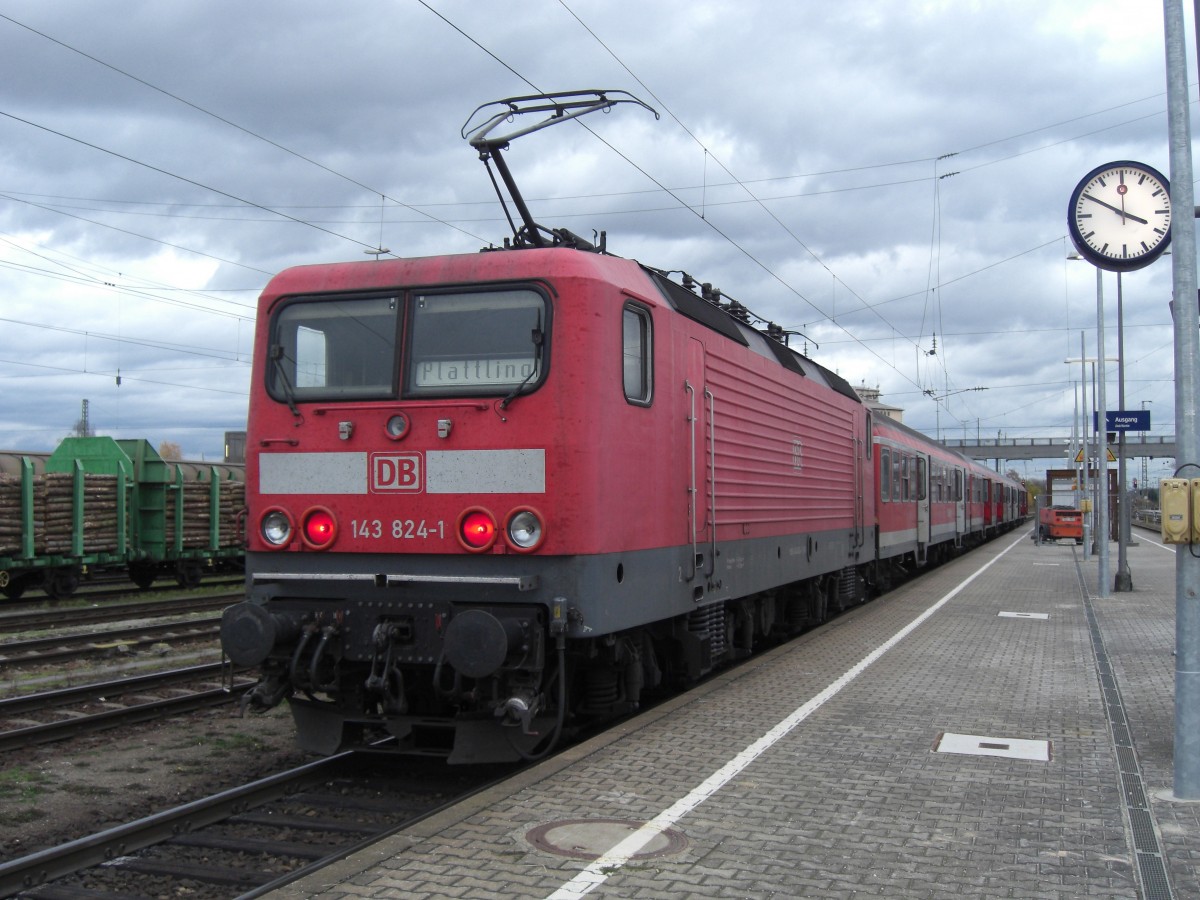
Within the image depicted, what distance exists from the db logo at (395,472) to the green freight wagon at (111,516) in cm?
1390

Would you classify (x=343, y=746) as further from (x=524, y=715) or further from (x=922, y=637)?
(x=922, y=637)

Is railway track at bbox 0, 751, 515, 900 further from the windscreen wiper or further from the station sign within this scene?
the station sign

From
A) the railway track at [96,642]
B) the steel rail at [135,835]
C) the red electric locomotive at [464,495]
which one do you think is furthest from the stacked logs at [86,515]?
the steel rail at [135,835]

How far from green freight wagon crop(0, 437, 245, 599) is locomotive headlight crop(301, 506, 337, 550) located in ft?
44.7

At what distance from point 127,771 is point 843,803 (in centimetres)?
474

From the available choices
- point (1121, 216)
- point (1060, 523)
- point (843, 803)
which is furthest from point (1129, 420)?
point (1060, 523)

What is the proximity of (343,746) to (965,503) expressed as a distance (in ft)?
96.5

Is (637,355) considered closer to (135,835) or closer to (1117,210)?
(1117,210)

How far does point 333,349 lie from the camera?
7.44m

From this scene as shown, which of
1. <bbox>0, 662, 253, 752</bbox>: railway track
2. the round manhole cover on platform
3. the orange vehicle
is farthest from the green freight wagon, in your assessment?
the orange vehicle

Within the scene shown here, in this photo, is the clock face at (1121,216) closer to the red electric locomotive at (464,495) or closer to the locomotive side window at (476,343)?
the red electric locomotive at (464,495)

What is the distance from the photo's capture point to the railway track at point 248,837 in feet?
17.2

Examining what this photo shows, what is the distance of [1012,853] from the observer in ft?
17.0

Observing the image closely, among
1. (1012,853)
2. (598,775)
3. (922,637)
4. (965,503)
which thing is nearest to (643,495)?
(598,775)
